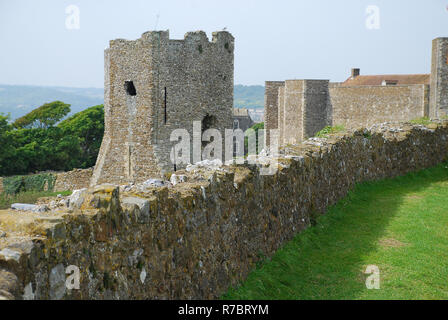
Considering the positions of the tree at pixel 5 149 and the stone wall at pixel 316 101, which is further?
the tree at pixel 5 149

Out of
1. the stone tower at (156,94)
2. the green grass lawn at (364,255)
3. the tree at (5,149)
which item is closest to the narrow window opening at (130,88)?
the stone tower at (156,94)

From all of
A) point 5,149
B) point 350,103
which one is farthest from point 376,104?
point 5,149

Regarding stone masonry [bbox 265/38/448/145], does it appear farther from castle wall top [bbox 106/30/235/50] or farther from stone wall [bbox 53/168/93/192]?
stone wall [bbox 53/168/93/192]

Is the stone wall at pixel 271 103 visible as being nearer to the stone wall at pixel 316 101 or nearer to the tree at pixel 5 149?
the stone wall at pixel 316 101

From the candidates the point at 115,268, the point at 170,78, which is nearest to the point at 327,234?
the point at 115,268

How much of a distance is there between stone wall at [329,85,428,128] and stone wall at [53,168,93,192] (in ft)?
50.4

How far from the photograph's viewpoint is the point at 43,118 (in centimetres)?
5278

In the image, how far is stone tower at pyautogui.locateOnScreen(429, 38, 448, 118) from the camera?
80.8ft

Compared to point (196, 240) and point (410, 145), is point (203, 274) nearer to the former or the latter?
point (196, 240)

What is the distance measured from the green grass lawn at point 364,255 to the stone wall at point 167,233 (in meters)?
0.26

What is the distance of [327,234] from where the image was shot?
7.75m

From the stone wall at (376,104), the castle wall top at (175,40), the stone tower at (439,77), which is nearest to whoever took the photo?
the castle wall top at (175,40)

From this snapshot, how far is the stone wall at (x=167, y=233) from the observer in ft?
9.95

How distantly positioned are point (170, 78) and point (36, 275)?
1657cm
